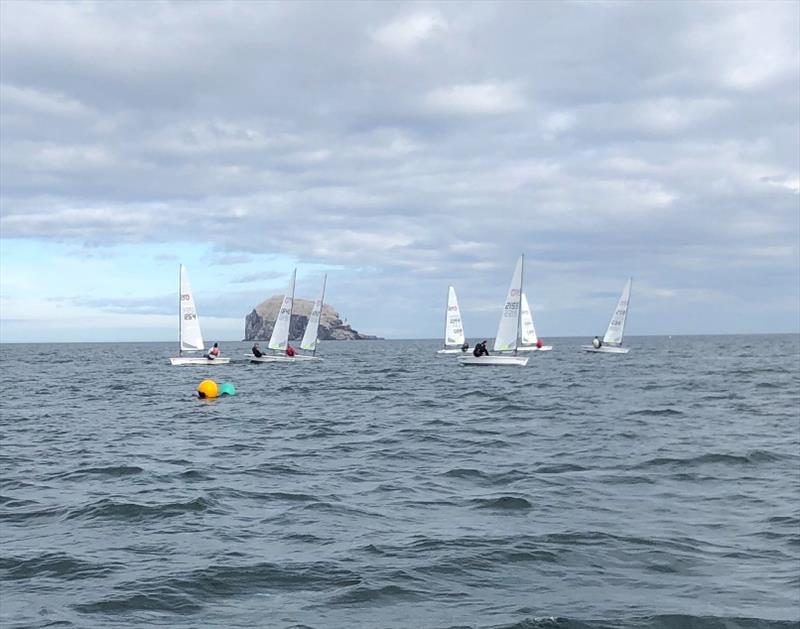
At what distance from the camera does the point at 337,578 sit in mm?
9180

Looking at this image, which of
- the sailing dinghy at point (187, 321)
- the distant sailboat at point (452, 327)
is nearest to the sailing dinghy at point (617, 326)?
the distant sailboat at point (452, 327)

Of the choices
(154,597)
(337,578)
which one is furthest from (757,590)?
(154,597)

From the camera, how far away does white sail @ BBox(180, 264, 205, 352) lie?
206 feet

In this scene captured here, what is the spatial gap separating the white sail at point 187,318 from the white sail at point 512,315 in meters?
24.3

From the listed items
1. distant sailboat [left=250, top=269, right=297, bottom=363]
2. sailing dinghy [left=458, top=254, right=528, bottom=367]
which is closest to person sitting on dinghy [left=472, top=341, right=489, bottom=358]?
sailing dinghy [left=458, top=254, right=528, bottom=367]

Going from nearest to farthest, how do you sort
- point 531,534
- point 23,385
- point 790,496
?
point 531,534
point 790,496
point 23,385

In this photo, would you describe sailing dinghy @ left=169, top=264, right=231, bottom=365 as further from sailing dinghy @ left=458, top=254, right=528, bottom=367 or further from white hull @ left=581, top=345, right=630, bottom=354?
white hull @ left=581, top=345, right=630, bottom=354

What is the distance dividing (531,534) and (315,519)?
10.8ft

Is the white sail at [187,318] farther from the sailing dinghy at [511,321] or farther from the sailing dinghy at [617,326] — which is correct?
the sailing dinghy at [617,326]

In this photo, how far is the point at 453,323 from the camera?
79.8 metres

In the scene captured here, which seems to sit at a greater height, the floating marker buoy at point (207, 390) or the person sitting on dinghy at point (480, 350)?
the person sitting on dinghy at point (480, 350)

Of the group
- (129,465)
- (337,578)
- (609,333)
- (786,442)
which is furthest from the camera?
(609,333)

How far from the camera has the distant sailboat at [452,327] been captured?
7600 centimetres

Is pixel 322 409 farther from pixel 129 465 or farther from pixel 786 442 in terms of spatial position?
pixel 786 442
